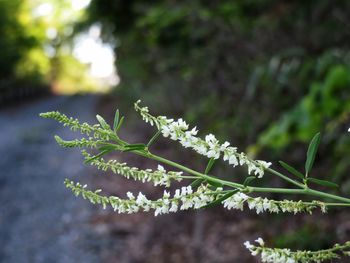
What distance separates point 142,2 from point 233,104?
770 cm

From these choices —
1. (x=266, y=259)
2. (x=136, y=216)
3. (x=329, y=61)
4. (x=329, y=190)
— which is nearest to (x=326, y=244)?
(x=329, y=190)

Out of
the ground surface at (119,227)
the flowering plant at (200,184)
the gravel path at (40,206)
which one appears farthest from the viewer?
the gravel path at (40,206)

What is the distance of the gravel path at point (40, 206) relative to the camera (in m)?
5.21

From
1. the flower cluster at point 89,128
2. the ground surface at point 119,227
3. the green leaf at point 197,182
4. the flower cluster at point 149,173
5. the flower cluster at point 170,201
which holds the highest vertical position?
the ground surface at point 119,227

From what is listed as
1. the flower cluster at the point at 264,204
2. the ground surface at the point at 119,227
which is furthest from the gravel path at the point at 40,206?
the flower cluster at the point at 264,204

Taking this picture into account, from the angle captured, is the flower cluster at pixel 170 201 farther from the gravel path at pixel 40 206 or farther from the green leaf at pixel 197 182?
the gravel path at pixel 40 206

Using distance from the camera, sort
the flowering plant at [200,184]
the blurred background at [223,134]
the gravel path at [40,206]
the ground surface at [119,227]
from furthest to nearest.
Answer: the gravel path at [40,206] < the ground surface at [119,227] < the blurred background at [223,134] < the flowering plant at [200,184]

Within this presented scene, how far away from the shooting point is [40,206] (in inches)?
273

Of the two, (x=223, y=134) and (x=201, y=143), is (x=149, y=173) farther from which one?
(x=223, y=134)

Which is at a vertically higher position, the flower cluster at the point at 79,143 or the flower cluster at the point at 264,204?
the flower cluster at the point at 79,143

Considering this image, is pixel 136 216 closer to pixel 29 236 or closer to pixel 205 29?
pixel 29 236

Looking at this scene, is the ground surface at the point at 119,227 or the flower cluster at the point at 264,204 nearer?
the flower cluster at the point at 264,204

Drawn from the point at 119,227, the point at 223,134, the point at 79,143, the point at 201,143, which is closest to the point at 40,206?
the point at 119,227

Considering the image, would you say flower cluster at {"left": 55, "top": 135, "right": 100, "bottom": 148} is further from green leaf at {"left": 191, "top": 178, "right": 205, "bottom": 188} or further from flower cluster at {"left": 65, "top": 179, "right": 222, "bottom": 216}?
green leaf at {"left": 191, "top": 178, "right": 205, "bottom": 188}
